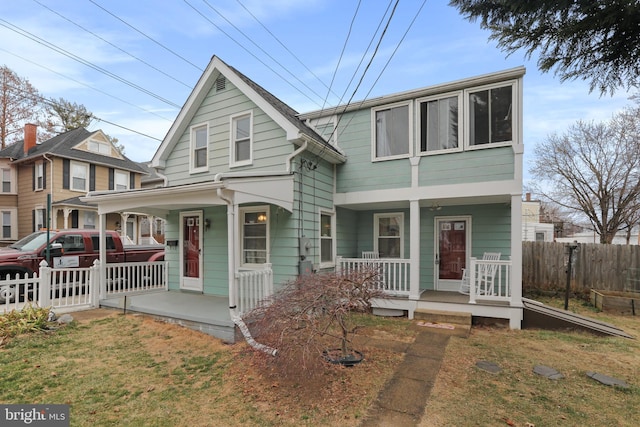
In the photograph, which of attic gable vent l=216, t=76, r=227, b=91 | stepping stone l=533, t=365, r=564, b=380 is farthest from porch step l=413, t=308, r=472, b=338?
attic gable vent l=216, t=76, r=227, b=91

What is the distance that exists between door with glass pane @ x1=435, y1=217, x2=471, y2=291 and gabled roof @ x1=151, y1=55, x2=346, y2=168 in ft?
11.1

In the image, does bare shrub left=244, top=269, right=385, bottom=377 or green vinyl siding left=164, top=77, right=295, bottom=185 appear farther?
green vinyl siding left=164, top=77, right=295, bottom=185

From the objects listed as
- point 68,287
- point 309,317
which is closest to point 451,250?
point 309,317

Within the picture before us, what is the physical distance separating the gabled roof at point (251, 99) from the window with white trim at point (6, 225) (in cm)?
1575

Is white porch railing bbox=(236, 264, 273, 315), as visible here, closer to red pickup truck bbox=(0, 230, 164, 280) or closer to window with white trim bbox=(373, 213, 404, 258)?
window with white trim bbox=(373, 213, 404, 258)

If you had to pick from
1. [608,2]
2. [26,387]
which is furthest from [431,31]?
[26,387]

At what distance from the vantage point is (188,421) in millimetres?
3180

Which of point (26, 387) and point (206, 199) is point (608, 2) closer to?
point (206, 199)

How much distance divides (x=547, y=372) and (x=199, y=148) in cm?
870

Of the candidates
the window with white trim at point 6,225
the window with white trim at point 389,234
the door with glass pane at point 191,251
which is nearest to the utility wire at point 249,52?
the door with glass pane at point 191,251

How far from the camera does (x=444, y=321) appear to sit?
6746 mm

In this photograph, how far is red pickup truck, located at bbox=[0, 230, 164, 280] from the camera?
26.1ft

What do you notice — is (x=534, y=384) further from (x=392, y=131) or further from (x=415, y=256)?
(x=392, y=131)

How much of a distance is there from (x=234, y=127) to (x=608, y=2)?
281 inches
